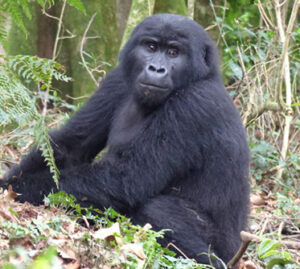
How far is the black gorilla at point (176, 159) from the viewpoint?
408 cm

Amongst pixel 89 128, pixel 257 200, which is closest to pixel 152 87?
pixel 89 128

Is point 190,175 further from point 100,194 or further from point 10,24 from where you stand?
point 10,24

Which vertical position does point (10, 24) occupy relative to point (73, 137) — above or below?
above

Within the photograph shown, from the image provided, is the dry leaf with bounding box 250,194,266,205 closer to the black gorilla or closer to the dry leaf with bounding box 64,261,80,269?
the black gorilla

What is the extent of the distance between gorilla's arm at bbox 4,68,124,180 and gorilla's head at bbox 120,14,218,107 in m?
0.38

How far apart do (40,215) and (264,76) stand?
4.17m

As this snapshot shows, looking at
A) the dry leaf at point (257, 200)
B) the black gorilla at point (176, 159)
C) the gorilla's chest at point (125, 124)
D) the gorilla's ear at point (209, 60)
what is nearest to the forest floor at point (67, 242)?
the black gorilla at point (176, 159)

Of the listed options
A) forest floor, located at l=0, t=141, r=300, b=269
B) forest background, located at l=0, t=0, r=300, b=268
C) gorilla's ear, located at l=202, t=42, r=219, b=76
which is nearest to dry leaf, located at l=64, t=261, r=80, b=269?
forest floor, located at l=0, t=141, r=300, b=269

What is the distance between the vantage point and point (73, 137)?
16.0 ft

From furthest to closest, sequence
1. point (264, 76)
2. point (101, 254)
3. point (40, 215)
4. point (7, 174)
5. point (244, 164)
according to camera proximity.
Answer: point (264, 76) < point (7, 174) < point (244, 164) < point (40, 215) < point (101, 254)

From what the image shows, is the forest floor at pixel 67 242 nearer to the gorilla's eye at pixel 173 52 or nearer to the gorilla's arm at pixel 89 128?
the gorilla's arm at pixel 89 128

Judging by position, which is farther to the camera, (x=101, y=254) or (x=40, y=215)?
(x=40, y=215)

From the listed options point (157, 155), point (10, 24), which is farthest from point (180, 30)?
point (10, 24)

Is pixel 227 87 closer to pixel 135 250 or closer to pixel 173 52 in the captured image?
pixel 173 52
